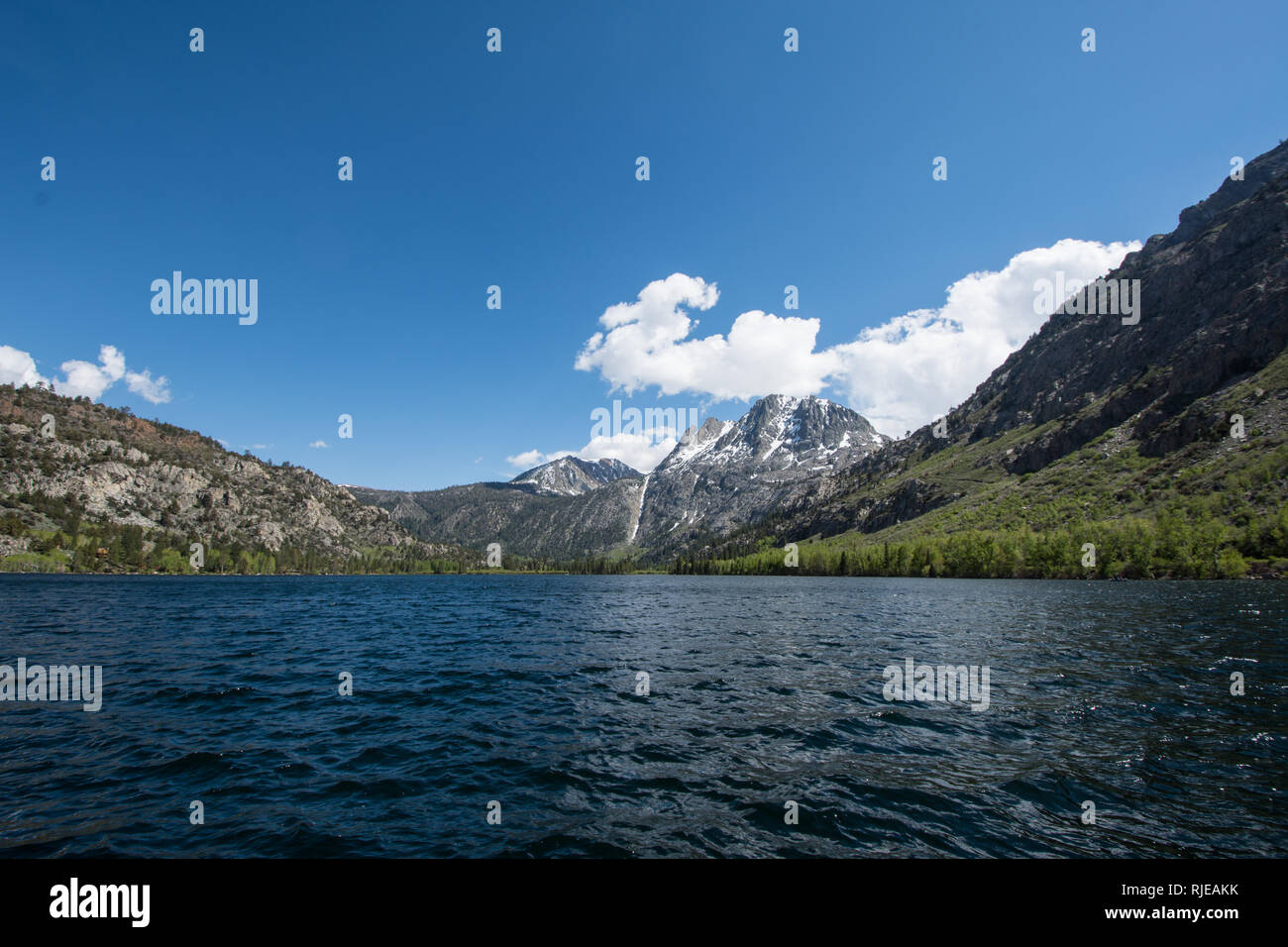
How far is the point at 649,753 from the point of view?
65.8ft

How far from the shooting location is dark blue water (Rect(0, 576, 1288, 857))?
547 inches

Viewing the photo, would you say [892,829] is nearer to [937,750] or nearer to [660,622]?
[937,750]

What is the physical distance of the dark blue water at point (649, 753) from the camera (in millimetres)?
13891

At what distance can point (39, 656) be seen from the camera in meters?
35.8

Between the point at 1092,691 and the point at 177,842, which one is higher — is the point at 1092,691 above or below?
below
